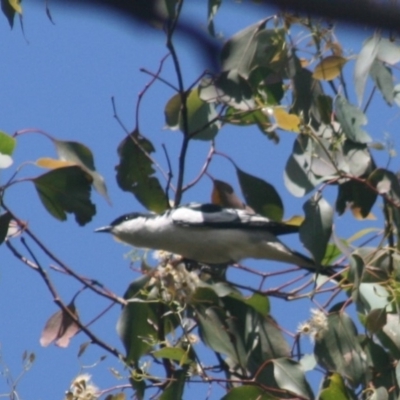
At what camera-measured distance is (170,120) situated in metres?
2.90

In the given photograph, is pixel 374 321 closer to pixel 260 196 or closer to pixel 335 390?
pixel 335 390

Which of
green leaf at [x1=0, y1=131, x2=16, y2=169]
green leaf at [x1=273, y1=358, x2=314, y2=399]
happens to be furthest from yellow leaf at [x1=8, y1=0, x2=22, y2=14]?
green leaf at [x1=273, y1=358, x2=314, y2=399]

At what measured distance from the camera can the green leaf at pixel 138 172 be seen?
2.91m

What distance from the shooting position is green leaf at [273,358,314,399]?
2.29m

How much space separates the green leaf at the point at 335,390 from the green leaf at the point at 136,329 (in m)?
0.54

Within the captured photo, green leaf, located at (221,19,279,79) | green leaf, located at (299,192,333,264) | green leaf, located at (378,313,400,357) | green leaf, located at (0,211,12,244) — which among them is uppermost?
green leaf, located at (221,19,279,79)

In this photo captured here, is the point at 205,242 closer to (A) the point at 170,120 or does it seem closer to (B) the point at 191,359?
(A) the point at 170,120

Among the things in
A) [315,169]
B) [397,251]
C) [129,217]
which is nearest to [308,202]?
[315,169]

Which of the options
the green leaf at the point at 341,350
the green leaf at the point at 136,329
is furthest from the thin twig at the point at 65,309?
the green leaf at the point at 341,350

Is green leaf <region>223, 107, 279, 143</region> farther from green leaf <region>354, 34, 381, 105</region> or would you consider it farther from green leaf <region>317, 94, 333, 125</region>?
green leaf <region>354, 34, 381, 105</region>

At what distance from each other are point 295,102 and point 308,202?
443 mm

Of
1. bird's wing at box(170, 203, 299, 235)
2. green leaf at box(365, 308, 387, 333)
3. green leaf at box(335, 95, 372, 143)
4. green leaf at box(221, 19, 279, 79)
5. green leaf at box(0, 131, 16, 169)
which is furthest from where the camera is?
bird's wing at box(170, 203, 299, 235)

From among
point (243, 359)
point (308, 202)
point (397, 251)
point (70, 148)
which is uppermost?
point (70, 148)

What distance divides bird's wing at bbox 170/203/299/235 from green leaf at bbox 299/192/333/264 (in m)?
0.70
